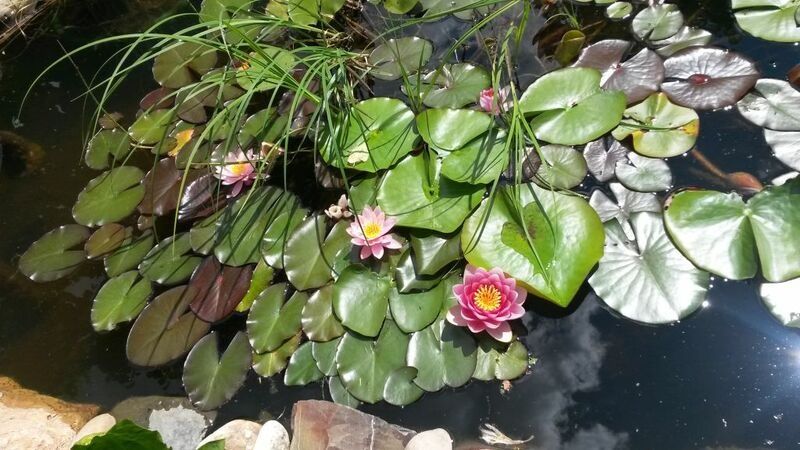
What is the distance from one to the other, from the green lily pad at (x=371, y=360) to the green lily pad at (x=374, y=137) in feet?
2.04

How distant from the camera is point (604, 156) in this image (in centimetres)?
221

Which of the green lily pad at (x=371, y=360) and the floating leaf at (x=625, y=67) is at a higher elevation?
the floating leaf at (x=625, y=67)

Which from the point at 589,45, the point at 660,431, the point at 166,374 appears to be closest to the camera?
the point at 660,431

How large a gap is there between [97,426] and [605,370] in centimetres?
177

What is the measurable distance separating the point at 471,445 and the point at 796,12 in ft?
7.09

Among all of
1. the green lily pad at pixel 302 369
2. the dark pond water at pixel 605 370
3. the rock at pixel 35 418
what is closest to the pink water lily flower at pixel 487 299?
the dark pond water at pixel 605 370

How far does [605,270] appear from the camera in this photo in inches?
77.7

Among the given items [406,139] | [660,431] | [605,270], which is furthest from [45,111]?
[660,431]

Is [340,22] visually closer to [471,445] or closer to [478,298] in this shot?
[478,298]

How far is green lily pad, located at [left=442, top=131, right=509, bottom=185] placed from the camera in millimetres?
2006

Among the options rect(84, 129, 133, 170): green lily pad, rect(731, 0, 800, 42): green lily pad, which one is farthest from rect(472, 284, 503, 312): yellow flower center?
rect(84, 129, 133, 170): green lily pad

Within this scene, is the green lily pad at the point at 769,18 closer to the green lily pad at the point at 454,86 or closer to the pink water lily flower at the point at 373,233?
the green lily pad at the point at 454,86

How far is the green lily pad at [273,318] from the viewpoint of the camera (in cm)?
206

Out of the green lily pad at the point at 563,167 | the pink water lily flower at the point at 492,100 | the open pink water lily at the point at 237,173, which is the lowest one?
the green lily pad at the point at 563,167
